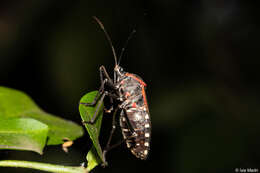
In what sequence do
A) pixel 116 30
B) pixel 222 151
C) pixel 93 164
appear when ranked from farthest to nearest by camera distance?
1. pixel 116 30
2. pixel 222 151
3. pixel 93 164

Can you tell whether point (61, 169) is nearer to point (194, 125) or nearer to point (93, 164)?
point (93, 164)

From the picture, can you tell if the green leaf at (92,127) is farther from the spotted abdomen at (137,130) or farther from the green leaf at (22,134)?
the spotted abdomen at (137,130)

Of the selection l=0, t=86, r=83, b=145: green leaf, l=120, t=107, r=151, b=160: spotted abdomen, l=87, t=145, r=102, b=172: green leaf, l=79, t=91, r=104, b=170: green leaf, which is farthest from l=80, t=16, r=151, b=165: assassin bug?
l=87, t=145, r=102, b=172: green leaf

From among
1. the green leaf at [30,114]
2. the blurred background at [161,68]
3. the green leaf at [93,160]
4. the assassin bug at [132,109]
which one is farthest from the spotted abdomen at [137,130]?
the blurred background at [161,68]

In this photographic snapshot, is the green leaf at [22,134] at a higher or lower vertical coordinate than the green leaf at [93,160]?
higher

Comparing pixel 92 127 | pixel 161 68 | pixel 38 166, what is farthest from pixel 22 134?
pixel 161 68

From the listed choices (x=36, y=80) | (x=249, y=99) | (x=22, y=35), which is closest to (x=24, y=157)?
(x=36, y=80)

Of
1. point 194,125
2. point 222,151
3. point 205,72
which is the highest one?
point 205,72
